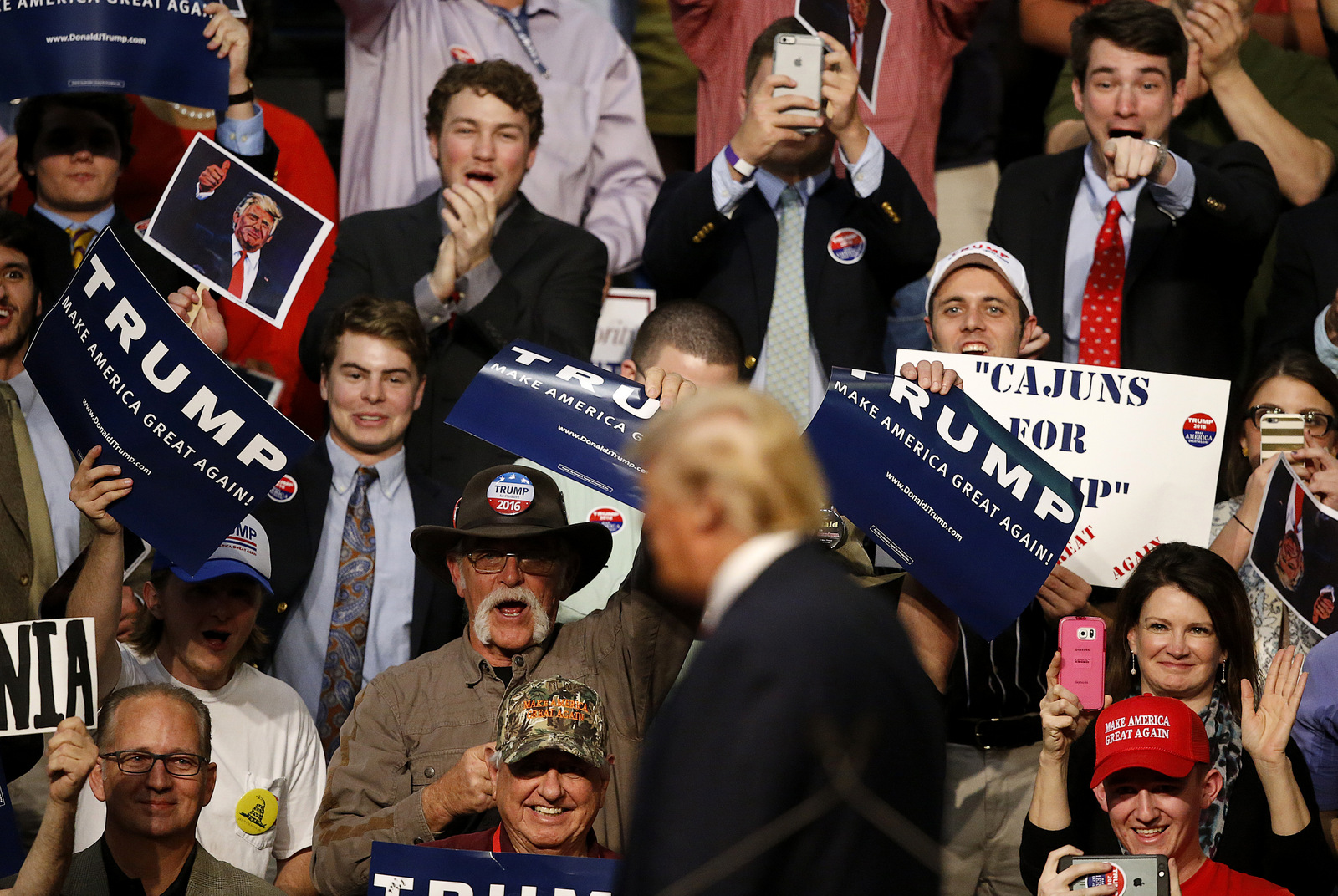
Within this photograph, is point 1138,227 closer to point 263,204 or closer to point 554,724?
point 263,204

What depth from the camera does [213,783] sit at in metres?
4.39

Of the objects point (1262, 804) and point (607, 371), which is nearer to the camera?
point (1262, 804)

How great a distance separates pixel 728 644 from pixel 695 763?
0.17m

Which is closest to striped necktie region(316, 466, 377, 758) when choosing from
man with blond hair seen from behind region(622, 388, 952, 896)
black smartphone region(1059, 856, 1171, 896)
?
black smartphone region(1059, 856, 1171, 896)

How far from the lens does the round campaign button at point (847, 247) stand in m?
5.76

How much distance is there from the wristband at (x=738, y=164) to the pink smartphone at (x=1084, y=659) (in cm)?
→ 192

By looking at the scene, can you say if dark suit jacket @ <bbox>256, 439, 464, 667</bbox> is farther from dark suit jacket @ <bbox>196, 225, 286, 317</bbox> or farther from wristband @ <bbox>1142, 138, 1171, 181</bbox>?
wristband @ <bbox>1142, 138, 1171, 181</bbox>

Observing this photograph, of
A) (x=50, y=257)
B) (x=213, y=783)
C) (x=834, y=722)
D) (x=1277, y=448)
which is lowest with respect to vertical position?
(x=213, y=783)

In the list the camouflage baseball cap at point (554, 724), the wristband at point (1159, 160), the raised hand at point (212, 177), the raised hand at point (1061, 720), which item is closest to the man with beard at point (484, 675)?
the camouflage baseball cap at point (554, 724)

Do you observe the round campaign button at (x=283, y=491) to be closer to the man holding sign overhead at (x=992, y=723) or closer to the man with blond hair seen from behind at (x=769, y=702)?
the man holding sign overhead at (x=992, y=723)

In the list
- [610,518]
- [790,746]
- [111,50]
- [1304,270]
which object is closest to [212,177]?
[111,50]

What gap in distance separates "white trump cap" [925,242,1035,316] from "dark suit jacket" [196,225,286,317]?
205 centimetres

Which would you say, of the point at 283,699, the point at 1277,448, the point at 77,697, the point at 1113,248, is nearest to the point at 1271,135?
the point at 1113,248

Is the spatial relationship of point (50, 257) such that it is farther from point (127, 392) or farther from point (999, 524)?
point (999, 524)
